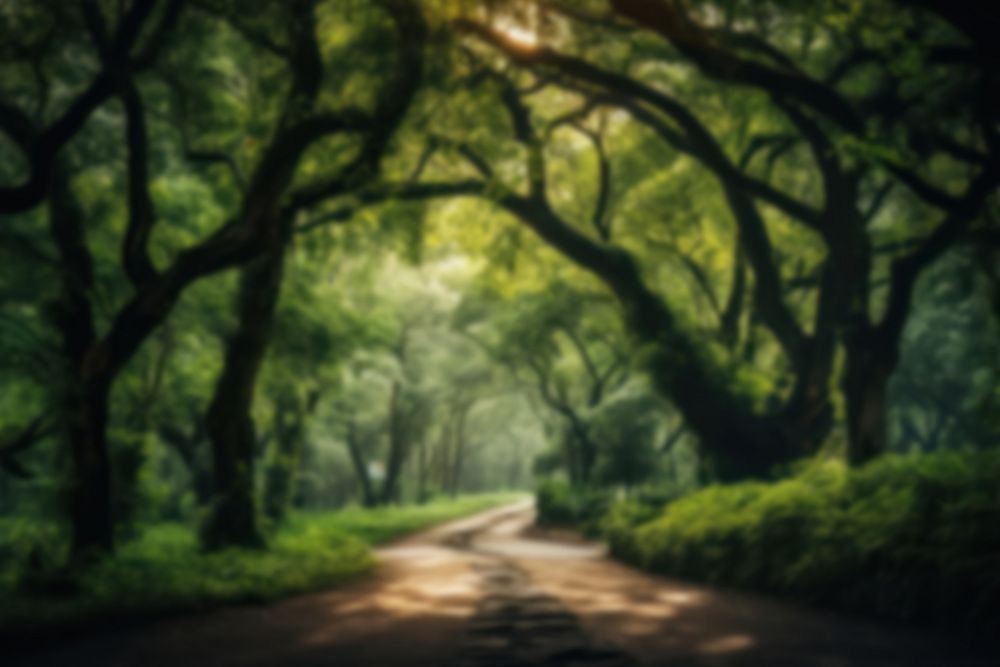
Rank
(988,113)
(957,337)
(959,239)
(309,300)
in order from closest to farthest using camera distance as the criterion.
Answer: (988,113) < (959,239) < (309,300) < (957,337)

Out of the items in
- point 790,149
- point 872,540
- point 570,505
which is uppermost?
point 790,149

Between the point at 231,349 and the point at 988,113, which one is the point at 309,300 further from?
the point at 988,113

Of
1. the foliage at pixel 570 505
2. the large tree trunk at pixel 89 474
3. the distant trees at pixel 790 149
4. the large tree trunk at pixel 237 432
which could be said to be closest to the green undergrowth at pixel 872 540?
the distant trees at pixel 790 149

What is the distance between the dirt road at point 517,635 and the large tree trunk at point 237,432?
3.09 m

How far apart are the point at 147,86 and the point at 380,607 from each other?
32.2 ft

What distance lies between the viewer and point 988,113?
30.4 ft

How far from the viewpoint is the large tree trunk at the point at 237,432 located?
11688 mm

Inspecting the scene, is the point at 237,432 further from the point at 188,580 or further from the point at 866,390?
the point at 866,390

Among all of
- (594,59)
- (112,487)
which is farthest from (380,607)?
(594,59)

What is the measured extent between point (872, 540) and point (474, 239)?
14.9 meters

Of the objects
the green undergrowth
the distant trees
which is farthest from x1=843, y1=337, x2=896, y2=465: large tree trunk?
the green undergrowth

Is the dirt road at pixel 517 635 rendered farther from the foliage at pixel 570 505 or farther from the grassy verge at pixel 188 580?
the foliage at pixel 570 505

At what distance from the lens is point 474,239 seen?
20328 millimetres

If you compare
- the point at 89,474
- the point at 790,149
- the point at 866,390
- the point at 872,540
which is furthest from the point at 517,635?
the point at 790,149
